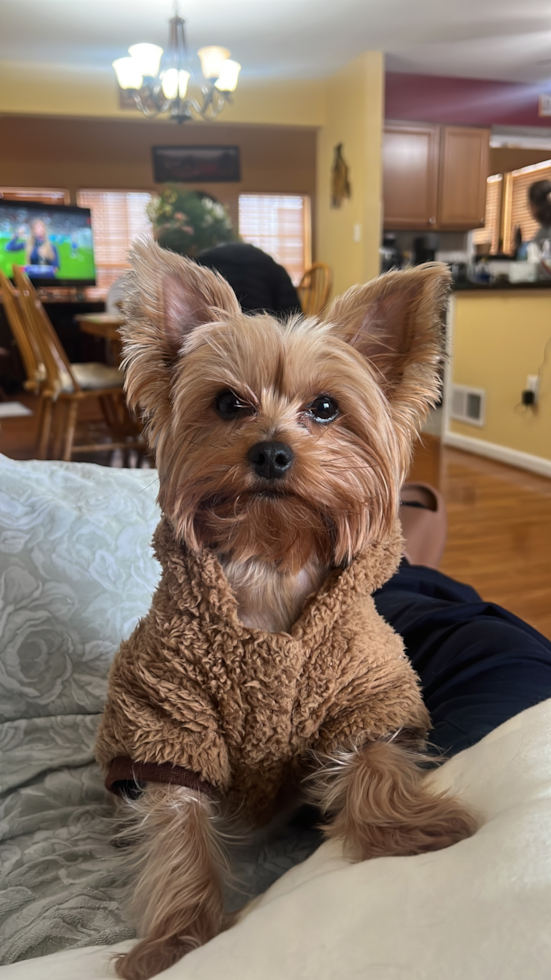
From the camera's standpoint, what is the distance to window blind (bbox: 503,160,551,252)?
889cm

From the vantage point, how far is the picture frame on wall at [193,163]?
8961mm

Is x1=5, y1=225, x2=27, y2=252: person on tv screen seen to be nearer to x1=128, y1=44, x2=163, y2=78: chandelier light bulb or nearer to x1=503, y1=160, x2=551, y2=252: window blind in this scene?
x1=128, y1=44, x2=163, y2=78: chandelier light bulb

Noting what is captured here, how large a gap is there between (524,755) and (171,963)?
1.25ft

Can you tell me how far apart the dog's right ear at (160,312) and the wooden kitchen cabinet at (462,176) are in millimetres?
6653

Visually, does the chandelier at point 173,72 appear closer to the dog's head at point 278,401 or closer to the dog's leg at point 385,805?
the dog's head at point 278,401

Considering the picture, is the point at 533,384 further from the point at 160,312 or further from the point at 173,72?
the point at 160,312

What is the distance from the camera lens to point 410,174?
658 centimetres

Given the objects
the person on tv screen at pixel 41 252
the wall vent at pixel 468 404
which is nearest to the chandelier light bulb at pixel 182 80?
the wall vent at pixel 468 404

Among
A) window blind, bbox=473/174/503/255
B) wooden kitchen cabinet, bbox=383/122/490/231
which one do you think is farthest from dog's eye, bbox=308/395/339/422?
window blind, bbox=473/174/503/255

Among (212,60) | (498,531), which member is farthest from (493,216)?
(498,531)

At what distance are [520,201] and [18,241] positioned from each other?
6419 mm

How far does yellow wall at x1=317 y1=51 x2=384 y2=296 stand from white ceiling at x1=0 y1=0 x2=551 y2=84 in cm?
18

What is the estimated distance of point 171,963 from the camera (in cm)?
65

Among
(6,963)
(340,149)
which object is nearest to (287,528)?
(6,963)
